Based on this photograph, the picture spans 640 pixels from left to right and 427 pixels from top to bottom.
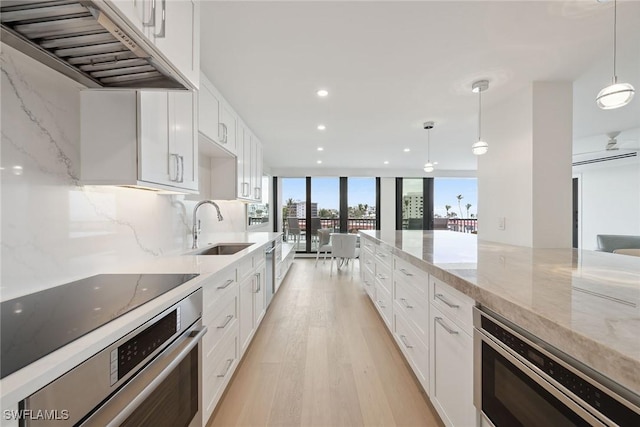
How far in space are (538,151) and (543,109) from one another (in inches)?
14.9

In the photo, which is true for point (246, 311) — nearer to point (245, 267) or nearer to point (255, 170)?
point (245, 267)

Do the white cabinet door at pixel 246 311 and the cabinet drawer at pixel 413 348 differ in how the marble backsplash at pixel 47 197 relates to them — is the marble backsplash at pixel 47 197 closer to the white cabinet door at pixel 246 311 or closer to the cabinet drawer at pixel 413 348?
the white cabinet door at pixel 246 311

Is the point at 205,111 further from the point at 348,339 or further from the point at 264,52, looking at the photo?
the point at 348,339

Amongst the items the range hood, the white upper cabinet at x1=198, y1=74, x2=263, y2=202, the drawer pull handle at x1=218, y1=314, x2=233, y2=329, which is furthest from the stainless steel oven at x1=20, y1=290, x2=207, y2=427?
the white upper cabinet at x1=198, y1=74, x2=263, y2=202

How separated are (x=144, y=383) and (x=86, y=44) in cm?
121

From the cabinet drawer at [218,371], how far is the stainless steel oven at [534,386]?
4.15ft

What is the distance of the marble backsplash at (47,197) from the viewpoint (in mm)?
975

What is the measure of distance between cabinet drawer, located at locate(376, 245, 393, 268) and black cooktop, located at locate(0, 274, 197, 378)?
1721 millimetres

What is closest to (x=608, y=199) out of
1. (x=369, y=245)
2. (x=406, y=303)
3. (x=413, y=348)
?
(x=369, y=245)

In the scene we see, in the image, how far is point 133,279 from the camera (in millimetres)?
1252

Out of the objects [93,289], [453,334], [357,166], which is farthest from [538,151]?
[357,166]

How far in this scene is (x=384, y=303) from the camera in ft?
8.65

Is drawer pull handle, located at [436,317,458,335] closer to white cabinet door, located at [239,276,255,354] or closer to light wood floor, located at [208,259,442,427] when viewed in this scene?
light wood floor, located at [208,259,442,427]

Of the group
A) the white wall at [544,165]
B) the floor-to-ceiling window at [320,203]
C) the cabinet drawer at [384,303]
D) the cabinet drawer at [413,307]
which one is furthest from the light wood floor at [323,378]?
the floor-to-ceiling window at [320,203]
